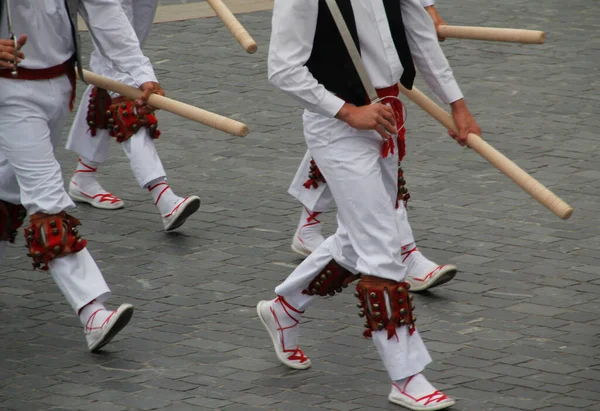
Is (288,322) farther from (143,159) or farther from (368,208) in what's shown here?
(143,159)

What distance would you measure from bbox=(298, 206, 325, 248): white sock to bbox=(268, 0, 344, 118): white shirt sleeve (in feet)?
6.46

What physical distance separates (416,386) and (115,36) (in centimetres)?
215

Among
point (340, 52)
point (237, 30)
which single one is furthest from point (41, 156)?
point (340, 52)

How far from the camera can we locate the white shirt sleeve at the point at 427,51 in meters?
5.25

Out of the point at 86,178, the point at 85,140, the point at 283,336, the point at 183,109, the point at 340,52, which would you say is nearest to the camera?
the point at 340,52

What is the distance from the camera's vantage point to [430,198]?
7828mm

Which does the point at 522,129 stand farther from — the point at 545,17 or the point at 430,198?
the point at 545,17

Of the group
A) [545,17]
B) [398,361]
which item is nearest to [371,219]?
[398,361]

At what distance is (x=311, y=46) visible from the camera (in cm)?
501

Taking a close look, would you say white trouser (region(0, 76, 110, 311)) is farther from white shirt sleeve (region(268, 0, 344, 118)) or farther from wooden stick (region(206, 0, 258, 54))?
white shirt sleeve (region(268, 0, 344, 118))

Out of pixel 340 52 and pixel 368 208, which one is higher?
pixel 340 52

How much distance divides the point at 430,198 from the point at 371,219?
279cm

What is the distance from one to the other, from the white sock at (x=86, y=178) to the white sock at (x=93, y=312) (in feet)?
7.36

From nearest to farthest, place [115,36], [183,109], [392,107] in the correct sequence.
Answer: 1. [392,107]
2. [183,109]
3. [115,36]
